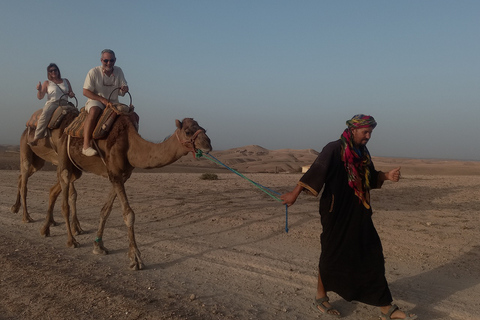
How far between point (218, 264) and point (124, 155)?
2389 mm

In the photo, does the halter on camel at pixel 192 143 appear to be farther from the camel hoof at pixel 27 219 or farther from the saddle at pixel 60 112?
the camel hoof at pixel 27 219

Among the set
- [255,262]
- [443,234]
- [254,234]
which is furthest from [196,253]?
[443,234]

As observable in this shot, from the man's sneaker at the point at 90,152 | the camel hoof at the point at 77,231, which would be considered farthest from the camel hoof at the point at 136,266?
the camel hoof at the point at 77,231

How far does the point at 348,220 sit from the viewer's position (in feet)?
15.3

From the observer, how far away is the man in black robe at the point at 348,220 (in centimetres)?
460

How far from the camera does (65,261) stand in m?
6.48

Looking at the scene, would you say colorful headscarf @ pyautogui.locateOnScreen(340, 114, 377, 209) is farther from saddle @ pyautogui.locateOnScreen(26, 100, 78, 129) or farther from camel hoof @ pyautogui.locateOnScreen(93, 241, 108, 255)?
saddle @ pyautogui.locateOnScreen(26, 100, 78, 129)

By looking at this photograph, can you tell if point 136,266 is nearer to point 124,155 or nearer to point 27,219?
point 124,155

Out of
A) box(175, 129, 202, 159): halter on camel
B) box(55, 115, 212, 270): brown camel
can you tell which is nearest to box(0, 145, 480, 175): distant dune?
box(55, 115, 212, 270): brown camel

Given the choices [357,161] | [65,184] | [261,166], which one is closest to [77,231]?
[65,184]

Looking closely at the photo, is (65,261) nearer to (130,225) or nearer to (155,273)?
(130,225)

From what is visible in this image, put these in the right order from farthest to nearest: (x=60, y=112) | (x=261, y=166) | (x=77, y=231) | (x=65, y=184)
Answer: (x=261, y=166) → (x=60, y=112) → (x=77, y=231) → (x=65, y=184)

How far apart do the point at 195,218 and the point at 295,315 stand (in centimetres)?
589

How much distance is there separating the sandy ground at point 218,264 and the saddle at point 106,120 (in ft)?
6.63
